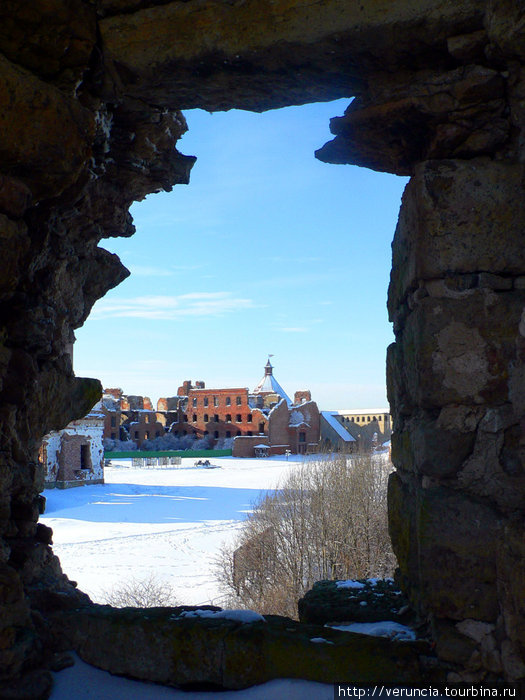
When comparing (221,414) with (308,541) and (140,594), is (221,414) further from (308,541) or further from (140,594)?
(140,594)

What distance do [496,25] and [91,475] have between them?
25.6 meters

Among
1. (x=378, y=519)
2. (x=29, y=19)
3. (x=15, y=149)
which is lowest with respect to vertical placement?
(x=378, y=519)

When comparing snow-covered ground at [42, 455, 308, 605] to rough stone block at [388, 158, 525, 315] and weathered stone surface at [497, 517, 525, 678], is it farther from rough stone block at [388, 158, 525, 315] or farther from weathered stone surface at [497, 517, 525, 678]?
rough stone block at [388, 158, 525, 315]

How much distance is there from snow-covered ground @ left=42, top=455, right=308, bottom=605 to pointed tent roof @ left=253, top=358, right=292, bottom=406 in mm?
14626

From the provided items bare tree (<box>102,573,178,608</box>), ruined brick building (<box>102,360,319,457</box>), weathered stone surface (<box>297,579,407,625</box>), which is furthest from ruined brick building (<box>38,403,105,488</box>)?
weathered stone surface (<box>297,579,407,625</box>)

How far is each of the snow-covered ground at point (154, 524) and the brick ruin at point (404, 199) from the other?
1034 cm

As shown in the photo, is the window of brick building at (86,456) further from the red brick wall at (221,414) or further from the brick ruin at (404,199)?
the brick ruin at (404,199)

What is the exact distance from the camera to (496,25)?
6.99 feet

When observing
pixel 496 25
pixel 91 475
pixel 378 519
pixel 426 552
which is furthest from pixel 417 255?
pixel 91 475

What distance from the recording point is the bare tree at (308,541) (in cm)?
1509

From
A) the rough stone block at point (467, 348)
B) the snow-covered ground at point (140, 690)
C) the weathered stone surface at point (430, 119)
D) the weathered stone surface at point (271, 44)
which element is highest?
the weathered stone surface at point (271, 44)

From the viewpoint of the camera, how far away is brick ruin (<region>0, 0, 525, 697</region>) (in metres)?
2.12

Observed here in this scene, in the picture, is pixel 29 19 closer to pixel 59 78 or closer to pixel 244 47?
pixel 59 78

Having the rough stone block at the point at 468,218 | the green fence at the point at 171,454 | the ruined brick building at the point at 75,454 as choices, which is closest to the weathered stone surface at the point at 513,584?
the rough stone block at the point at 468,218
